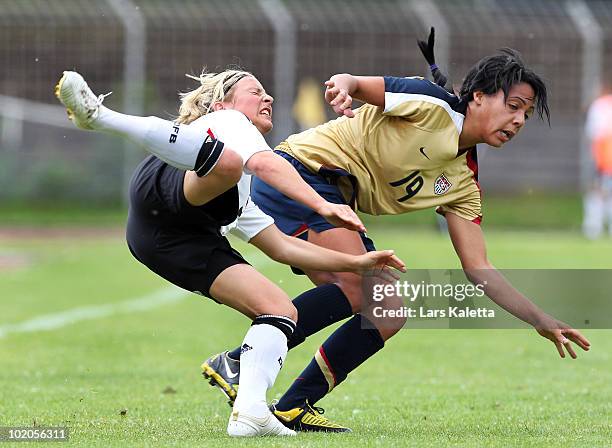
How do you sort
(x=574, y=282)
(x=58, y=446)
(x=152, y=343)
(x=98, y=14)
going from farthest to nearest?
(x=98, y=14) < (x=152, y=343) < (x=574, y=282) < (x=58, y=446)

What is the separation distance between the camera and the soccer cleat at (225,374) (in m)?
5.55

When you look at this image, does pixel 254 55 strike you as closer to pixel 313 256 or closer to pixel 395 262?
pixel 313 256

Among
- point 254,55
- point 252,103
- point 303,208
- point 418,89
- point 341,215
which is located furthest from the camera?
point 254,55

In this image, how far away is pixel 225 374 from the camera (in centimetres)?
558

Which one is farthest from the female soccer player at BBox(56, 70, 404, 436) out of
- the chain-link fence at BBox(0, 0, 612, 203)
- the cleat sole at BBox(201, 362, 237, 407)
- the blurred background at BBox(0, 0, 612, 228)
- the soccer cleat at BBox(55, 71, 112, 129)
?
the chain-link fence at BBox(0, 0, 612, 203)

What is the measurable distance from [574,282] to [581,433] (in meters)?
2.91

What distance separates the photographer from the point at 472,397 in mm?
6941

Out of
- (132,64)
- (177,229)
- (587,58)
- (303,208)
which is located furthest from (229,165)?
(587,58)

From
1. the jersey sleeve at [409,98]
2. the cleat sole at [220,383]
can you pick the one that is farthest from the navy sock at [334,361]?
the jersey sleeve at [409,98]

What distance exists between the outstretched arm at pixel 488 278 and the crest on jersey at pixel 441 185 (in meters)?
0.14

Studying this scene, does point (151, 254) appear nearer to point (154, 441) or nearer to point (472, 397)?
point (154, 441)

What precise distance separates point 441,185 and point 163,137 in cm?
167

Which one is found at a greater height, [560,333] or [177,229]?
[177,229]

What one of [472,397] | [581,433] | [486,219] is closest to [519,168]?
[486,219]
